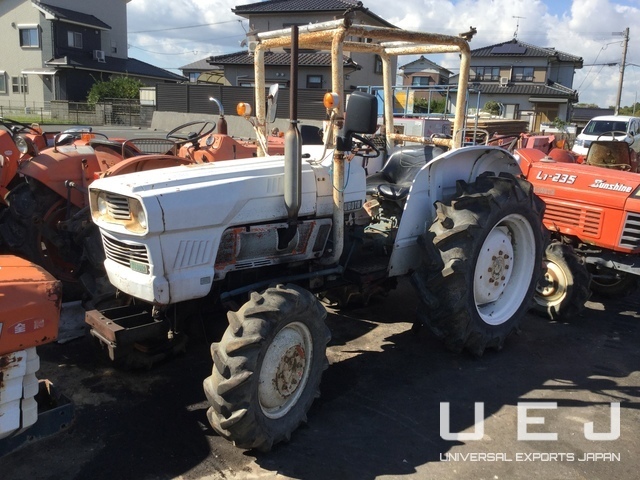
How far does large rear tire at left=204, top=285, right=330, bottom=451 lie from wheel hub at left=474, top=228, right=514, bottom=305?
164cm

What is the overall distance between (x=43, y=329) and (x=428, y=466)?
209 cm

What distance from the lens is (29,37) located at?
3553 centimetres

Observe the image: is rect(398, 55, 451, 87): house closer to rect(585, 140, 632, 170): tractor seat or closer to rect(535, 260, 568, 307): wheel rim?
rect(585, 140, 632, 170): tractor seat

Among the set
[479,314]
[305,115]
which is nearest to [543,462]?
[479,314]

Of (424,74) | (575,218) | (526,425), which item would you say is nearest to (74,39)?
(424,74)

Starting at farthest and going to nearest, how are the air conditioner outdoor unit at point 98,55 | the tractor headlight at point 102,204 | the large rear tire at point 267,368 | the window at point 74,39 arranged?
the air conditioner outdoor unit at point 98,55 < the window at point 74,39 < the tractor headlight at point 102,204 < the large rear tire at point 267,368

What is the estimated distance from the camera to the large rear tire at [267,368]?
2.98 metres

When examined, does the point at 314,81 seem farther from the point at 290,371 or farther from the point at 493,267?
the point at 290,371

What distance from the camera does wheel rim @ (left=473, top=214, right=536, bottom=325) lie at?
455 cm

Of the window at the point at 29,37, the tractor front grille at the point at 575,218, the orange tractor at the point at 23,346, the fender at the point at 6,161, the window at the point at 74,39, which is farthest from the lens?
the window at the point at 74,39

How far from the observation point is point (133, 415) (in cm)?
355

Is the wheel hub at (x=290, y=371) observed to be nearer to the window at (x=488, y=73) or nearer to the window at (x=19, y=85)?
the window at (x=19, y=85)

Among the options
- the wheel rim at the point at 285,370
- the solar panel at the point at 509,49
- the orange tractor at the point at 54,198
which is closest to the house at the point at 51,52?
the solar panel at the point at 509,49

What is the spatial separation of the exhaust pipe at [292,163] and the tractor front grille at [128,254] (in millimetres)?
900
